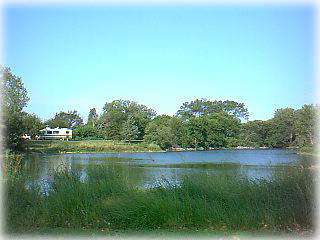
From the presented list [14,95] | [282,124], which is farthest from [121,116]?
[282,124]

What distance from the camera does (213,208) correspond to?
558cm

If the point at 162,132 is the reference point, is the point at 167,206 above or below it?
below

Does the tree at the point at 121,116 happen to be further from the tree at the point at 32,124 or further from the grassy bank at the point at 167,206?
the grassy bank at the point at 167,206

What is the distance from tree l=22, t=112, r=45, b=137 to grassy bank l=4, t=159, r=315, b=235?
11.2 meters

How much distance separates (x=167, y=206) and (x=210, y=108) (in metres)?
11.2

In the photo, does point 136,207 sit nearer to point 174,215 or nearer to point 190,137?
point 174,215

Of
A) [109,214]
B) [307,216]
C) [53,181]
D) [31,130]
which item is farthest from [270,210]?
[31,130]

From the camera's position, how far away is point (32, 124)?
18.5 metres

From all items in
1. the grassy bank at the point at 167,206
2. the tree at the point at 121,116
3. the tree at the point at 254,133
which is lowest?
the grassy bank at the point at 167,206

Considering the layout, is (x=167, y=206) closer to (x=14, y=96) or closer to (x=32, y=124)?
(x=32, y=124)

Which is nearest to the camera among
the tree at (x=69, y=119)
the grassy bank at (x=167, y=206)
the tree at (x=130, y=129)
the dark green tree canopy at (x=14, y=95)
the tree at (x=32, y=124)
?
the grassy bank at (x=167, y=206)

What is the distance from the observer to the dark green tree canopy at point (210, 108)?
1525 cm

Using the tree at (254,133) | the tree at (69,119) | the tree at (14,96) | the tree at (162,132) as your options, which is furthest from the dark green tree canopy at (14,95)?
the tree at (69,119)

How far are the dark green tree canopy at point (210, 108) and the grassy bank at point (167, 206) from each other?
29.5 feet
